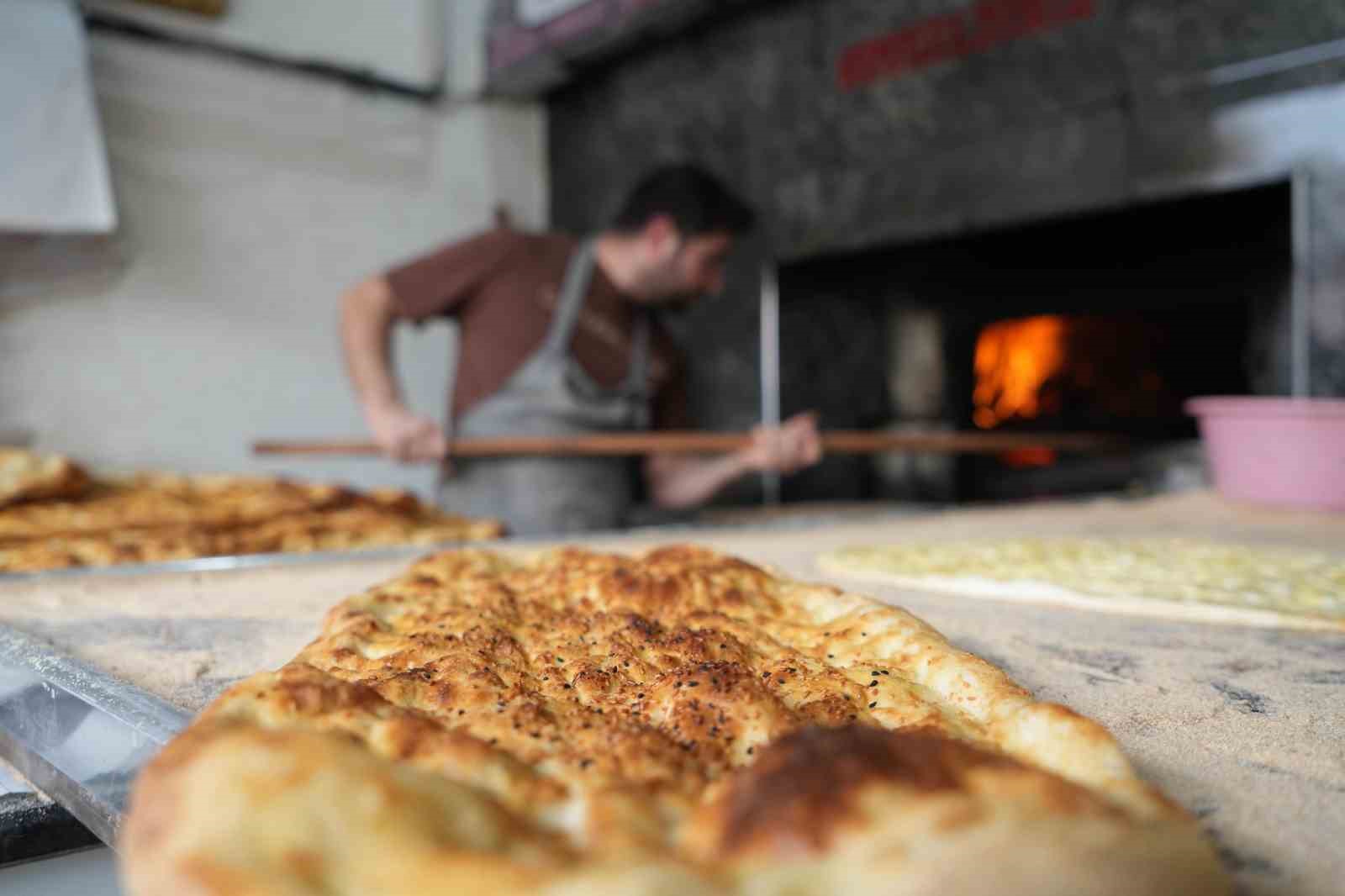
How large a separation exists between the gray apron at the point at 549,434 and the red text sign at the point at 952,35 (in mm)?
1265

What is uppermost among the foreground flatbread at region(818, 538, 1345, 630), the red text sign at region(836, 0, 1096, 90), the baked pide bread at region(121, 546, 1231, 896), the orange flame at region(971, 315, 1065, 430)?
the red text sign at region(836, 0, 1096, 90)

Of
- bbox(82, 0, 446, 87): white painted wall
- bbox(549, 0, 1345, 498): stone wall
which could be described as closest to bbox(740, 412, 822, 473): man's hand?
bbox(549, 0, 1345, 498): stone wall

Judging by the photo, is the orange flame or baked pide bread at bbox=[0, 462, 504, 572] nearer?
baked pide bread at bbox=[0, 462, 504, 572]

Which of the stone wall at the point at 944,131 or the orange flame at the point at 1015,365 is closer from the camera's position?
the stone wall at the point at 944,131

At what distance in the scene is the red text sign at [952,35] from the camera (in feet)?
9.97

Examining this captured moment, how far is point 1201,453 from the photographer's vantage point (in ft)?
10.4

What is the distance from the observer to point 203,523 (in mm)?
2232

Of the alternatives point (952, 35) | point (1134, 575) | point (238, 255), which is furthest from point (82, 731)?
point (238, 255)

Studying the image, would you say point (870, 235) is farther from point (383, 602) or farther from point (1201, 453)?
point (383, 602)

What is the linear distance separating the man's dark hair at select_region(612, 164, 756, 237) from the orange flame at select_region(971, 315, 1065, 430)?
53.1 inches

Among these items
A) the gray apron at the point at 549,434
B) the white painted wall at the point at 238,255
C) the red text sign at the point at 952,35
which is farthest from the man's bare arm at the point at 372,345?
the red text sign at the point at 952,35

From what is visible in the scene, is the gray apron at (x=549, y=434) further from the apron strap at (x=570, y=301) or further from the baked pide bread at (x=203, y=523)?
the baked pide bread at (x=203, y=523)

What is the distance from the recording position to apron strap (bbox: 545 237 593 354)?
130 inches

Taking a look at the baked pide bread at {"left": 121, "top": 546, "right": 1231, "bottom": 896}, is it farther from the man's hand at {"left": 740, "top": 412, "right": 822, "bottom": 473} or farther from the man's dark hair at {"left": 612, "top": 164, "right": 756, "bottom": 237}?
the man's dark hair at {"left": 612, "top": 164, "right": 756, "bottom": 237}
